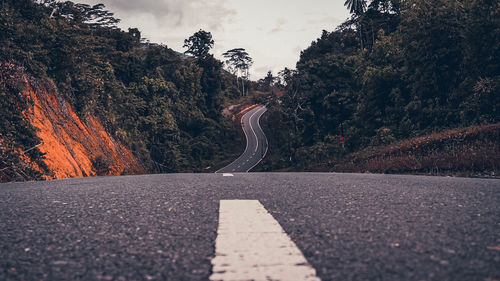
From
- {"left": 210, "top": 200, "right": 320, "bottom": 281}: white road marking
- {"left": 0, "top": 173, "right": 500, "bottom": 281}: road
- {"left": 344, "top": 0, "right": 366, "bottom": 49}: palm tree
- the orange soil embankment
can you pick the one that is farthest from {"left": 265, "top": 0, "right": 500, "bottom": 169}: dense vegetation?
{"left": 210, "top": 200, "right": 320, "bottom": 281}: white road marking

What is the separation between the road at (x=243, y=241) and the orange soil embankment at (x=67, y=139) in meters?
14.2

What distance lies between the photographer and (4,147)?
44.0 feet

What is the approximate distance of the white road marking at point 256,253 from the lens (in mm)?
1606

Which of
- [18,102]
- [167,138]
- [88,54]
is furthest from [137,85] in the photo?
[18,102]

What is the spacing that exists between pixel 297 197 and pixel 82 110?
22.5 metres

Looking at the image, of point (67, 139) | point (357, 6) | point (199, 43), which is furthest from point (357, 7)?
point (67, 139)

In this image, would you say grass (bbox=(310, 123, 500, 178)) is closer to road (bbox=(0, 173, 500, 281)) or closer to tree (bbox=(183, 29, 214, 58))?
road (bbox=(0, 173, 500, 281))

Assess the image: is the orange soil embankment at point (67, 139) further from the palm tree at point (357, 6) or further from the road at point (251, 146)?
the palm tree at point (357, 6)

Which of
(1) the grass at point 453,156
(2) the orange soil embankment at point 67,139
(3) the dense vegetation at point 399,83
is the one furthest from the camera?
(3) the dense vegetation at point 399,83

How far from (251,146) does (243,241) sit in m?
64.4

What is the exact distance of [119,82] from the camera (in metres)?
35.3

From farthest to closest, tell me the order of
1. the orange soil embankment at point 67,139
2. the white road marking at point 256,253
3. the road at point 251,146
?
the road at point 251,146 < the orange soil embankment at point 67,139 < the white road marking at point 256,253

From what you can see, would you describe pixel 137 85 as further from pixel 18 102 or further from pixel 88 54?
pixel 18 102

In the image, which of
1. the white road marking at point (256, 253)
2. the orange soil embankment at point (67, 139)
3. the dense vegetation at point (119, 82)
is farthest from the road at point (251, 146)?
the white road marking at point (256, 253)
